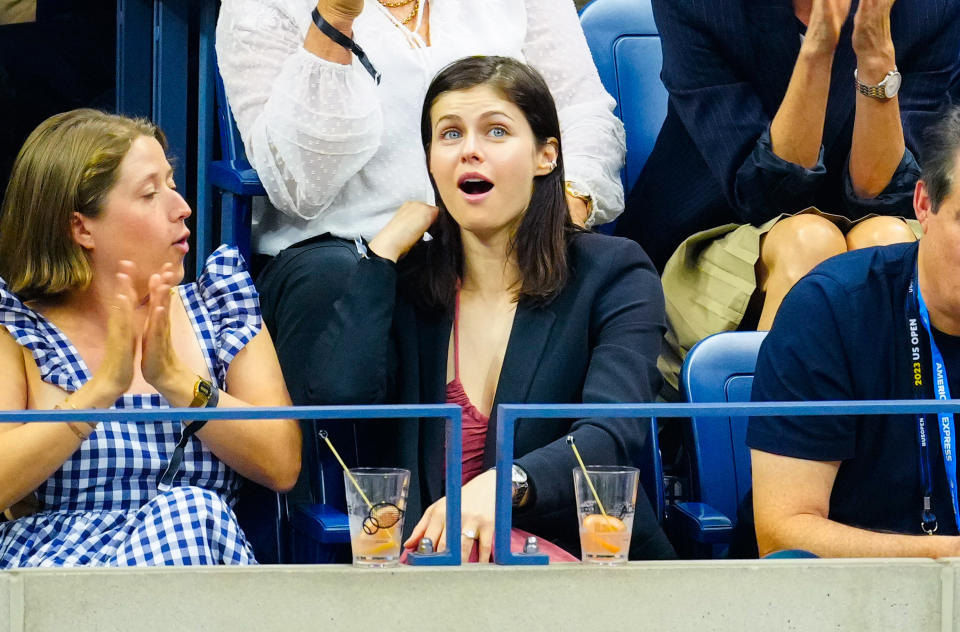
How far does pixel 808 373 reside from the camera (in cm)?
190

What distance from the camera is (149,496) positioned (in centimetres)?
192

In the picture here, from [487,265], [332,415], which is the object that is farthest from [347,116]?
[332,415]

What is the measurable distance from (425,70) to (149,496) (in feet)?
3.27

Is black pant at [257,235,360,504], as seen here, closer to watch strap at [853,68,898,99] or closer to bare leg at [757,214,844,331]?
bare leg at [757,214,844,331]

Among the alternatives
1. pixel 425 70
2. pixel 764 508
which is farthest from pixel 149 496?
pixel 425 70

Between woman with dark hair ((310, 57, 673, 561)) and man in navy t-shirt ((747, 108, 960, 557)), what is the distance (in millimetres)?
201

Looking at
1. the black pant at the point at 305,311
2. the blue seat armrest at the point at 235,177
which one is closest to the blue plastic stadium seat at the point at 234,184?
the blue seat armrest at the point at 235,177

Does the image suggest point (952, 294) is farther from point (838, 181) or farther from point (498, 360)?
point (838, 181)

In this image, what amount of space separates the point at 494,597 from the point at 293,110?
3.91 feet

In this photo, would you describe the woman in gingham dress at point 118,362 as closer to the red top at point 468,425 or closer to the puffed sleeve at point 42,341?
the puffed sleeve at point 42,341

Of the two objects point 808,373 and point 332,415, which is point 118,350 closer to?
point 332,415

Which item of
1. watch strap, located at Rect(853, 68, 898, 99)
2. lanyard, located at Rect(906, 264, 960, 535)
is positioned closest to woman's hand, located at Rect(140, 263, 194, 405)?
lanyard, located at Rect(906, 264, 960, 535)

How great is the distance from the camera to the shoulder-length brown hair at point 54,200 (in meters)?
1.98

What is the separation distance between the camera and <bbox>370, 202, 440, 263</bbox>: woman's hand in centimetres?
209
